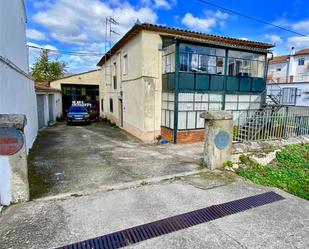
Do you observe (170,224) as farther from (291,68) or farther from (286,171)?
(291,68)

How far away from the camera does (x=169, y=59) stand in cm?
1102

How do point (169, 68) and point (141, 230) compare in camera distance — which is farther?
point (169, 68)

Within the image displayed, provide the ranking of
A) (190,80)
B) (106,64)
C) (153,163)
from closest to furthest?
(153,163)
(190,80)
(106,64)

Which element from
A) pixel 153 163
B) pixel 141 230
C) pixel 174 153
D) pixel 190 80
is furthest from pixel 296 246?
pixel 190 80

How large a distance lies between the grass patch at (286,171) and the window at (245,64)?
5.74m

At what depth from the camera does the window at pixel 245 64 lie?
11856 millimetres

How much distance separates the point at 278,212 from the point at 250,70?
1048 cm

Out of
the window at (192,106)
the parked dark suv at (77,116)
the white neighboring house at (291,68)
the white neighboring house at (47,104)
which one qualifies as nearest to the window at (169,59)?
the window at (192,106)

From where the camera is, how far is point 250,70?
1259cm

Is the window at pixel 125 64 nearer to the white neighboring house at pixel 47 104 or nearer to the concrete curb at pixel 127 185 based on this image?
the white neighboring house at pixel 47 104

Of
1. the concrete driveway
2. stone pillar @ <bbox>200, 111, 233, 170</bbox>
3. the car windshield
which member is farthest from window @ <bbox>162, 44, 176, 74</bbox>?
the car windshield

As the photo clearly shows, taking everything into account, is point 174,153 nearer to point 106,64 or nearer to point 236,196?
point 236,196

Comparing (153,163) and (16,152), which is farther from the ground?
(16,152)

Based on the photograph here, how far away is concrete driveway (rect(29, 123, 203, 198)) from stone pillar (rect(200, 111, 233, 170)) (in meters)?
0.69
